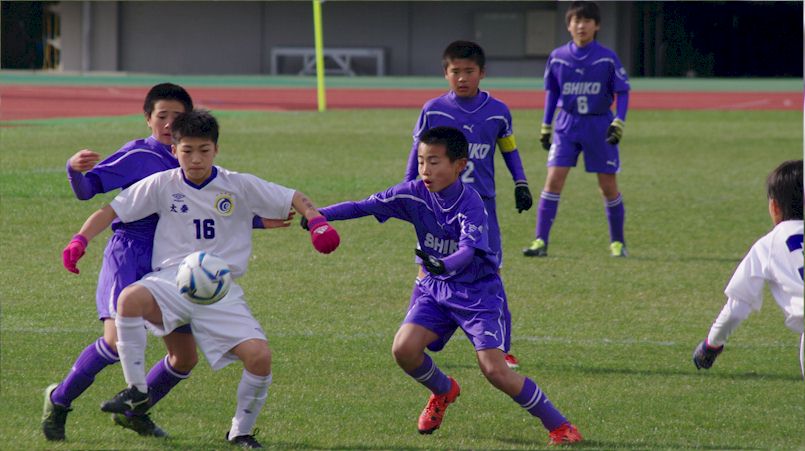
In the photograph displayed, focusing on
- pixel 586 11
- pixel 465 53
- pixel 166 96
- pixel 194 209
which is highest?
pixel 586 11

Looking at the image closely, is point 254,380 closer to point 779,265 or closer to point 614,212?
point 779,265

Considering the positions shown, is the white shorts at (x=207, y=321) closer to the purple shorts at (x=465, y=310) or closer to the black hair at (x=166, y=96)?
the purple shorts at (x=465, y=310)

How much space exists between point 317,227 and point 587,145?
5942mm

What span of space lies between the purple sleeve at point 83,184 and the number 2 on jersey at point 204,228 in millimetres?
555

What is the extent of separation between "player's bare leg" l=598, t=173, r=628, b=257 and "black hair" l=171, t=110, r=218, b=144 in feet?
20.4

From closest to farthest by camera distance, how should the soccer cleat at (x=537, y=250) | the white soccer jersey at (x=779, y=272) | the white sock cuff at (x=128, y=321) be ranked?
the white soccer jersey at (x=779, y=272), the white sock cuff at (x=128, y=321), the soccer cleat at (x=537, y=250)

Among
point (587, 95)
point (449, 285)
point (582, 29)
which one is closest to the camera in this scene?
point (449, 285)

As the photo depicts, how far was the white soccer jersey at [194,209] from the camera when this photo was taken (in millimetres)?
5289

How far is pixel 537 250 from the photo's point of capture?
1086 cm

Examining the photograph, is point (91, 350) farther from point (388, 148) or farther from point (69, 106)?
point (69, 106)

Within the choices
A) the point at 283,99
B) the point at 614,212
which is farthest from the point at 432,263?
the point at 283,99

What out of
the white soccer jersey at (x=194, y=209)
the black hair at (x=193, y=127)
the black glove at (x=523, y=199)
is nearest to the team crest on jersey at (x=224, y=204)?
the white soccer jersey at (x=194, y=209)

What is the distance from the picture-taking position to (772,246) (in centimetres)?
468

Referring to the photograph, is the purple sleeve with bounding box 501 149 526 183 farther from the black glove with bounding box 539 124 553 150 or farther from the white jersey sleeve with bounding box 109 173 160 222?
the black glove with bounding box 539 124 553 150
